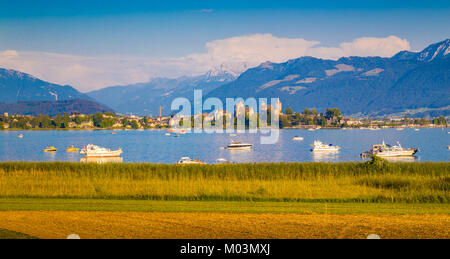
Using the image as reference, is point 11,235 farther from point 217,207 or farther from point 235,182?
point 235,182

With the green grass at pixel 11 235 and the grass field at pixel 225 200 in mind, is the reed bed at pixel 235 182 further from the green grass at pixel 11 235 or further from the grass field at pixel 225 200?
the green grass at pixel 11 235

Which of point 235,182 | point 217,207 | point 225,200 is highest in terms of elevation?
point 235,182

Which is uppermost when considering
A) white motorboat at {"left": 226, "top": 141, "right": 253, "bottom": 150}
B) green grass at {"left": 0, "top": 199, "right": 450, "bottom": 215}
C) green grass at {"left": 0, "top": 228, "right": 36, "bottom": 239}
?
green grass at {"left": 0, "top": 228, "right": 36, "bottom": 239}

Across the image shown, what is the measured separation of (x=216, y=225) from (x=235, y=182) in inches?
399

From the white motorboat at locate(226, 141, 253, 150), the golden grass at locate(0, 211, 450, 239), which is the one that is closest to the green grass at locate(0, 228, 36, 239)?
the golden grass at locate(0, 211, 450, 239)

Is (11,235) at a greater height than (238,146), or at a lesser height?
greater

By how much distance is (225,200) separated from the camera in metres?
21.9

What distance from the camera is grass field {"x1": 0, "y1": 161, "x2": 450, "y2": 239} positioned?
581 inches

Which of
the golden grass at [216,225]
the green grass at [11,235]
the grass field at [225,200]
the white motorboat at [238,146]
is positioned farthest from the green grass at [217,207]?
the white motorboat at [238,146]

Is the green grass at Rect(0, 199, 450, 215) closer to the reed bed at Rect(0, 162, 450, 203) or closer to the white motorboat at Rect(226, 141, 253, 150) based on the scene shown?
the reed bed at Rect(0, 162, 450, 203)

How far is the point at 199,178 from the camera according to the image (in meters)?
26.6

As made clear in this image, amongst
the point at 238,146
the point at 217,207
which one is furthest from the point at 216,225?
the point at 238,146

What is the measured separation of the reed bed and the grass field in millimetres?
47
